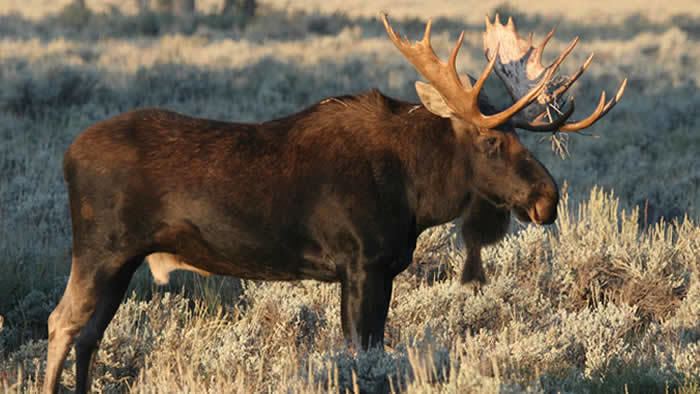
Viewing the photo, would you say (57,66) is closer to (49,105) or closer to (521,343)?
(49,105)

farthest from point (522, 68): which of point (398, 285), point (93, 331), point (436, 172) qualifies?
point (93, 331)

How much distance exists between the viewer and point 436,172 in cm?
550

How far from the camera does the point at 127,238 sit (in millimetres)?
5254

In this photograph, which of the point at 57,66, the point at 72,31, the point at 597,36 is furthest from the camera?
the point at 597,36

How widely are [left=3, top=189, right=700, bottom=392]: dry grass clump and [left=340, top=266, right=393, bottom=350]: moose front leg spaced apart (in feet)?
0.49

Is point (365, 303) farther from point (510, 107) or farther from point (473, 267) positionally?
point (510, 107)

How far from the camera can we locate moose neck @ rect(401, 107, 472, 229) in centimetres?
548

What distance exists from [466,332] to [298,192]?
1.57m

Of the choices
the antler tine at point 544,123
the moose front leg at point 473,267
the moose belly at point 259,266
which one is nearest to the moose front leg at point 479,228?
the moose front leg at point 473,267

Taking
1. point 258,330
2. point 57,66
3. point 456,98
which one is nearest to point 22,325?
point 258,330

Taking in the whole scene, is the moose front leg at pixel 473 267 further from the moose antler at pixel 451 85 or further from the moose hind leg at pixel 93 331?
the moose hind leg at pixel 93 331

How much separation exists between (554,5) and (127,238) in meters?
44.3

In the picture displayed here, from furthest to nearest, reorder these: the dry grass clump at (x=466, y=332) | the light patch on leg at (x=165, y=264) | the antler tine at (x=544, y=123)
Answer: the light patch on leg at (x=165, y=264)
the antler tine at (x=544, y=123)
the dry grass clump at (x=466, y=332)

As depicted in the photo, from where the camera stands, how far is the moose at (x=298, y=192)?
528 centimetres
